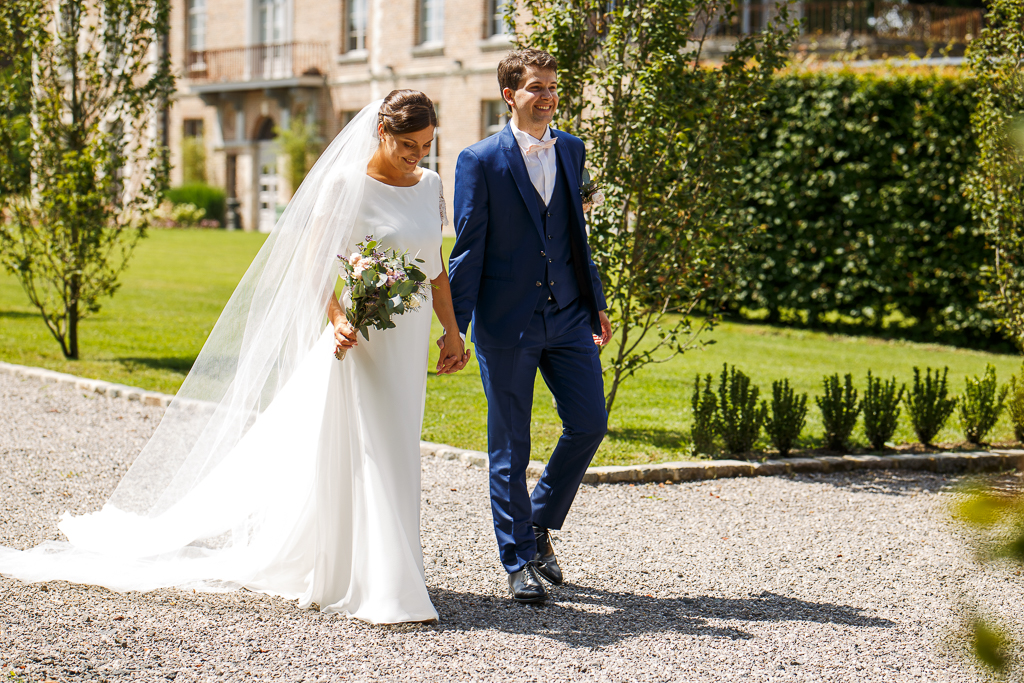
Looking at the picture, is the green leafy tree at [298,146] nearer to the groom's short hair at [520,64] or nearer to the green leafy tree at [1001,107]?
the green leafy tree at [1001,107]

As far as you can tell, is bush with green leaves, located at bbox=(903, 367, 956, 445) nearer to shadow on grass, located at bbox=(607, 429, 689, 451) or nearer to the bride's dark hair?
shadow on grass, located at bbox=(607, 429, 689, 451)

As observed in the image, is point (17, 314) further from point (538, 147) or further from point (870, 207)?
point (870, 207)

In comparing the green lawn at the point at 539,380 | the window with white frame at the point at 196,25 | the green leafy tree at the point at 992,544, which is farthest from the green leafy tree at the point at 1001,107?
the window with white frame at the point at 196,25

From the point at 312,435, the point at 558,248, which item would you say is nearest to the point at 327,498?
the point at 312,435

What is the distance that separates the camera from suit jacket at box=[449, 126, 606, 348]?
4078 mm

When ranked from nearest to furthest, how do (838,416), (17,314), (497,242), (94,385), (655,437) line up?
(497,242) < (838,416) < (655,437) < (94,385) < (17,314)

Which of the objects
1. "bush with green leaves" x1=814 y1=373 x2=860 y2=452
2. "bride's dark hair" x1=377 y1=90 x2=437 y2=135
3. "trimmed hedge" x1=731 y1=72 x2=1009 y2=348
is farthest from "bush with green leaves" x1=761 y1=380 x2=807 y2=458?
"trimmed hedge" x1=731 y1=72 x2=1009 y2=348

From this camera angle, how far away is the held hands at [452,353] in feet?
13.4

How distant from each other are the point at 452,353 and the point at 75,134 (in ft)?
22.9

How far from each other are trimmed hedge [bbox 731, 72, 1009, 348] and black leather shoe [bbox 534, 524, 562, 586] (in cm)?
844

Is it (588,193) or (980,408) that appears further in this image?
(980,408)

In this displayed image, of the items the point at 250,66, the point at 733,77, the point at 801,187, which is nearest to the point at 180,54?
the point at 250,66

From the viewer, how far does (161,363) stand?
9.73 metres

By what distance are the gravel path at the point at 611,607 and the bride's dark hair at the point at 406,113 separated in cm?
185
